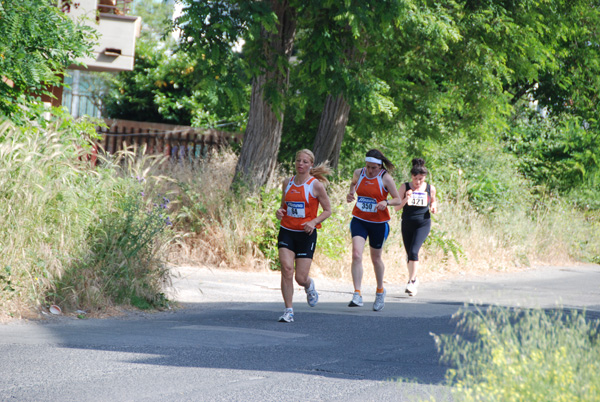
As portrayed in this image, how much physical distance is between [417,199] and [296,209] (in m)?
3.03

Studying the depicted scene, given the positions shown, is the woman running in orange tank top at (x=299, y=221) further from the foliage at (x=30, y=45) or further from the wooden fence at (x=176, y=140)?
the wooden fence at (x=176, y=140)

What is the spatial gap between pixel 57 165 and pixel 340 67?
543cm

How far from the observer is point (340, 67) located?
1259 cm

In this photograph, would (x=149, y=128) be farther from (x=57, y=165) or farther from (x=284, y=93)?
(x=57, y=165)

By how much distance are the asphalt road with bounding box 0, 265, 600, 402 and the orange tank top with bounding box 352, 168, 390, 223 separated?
1151mm

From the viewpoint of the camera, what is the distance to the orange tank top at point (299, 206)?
8211mm

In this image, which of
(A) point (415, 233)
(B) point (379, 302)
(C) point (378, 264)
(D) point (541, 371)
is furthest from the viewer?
(A) point (415, 233)

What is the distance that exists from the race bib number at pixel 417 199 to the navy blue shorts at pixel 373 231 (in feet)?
4.56

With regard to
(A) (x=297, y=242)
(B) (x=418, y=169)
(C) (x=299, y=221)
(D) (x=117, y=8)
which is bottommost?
(A) (x=297, y=242)

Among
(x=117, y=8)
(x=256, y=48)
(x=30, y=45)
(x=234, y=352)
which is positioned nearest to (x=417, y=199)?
(x=256, y=48)

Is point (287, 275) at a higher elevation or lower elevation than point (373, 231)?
lower

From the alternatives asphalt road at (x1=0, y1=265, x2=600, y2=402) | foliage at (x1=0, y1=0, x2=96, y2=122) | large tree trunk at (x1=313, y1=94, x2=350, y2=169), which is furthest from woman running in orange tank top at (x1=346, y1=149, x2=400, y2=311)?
large tree trunk at (x1=313, y1=94, x2=350, y2=169)

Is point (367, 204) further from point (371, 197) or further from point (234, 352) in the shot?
point (234, 352)

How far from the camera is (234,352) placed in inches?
252
